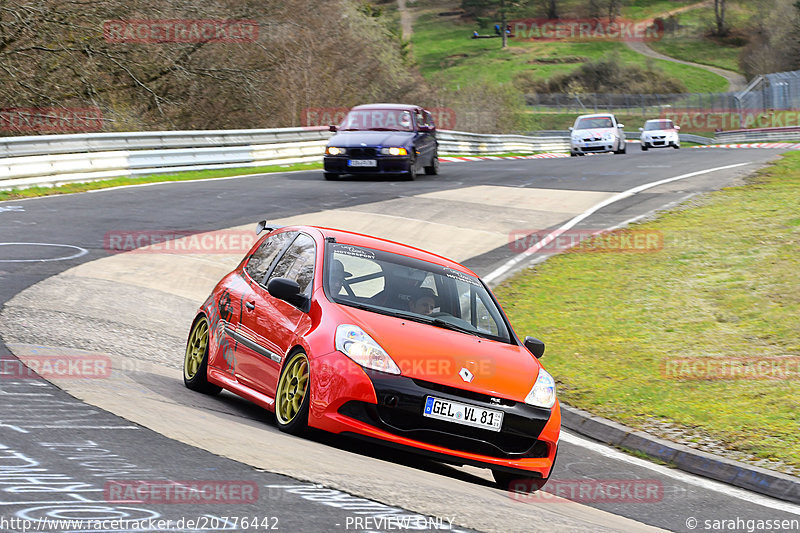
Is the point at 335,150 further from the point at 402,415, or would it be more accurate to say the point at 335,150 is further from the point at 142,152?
the point at 402,415

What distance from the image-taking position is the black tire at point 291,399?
6.57 m

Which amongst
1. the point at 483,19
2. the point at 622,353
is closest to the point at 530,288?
the point at 622,353

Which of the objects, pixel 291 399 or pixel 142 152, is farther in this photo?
pixel 142 152

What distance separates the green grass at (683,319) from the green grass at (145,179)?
10.2 m

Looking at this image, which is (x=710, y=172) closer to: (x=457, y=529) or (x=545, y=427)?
(x=545, y=427)

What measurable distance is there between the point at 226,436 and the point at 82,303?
511 centimetres

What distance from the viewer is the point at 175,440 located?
5.84m

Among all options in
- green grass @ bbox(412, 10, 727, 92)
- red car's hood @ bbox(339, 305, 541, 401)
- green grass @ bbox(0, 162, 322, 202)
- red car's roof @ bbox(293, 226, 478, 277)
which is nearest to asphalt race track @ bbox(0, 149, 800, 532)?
red car's hood @ bbox(339, 305, 541, 401)

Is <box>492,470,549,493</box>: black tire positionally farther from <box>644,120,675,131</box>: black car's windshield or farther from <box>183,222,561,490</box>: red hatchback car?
<box>644,120,675,131</box>: black car's windshield

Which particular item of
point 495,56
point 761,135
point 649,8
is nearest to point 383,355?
point 761,135

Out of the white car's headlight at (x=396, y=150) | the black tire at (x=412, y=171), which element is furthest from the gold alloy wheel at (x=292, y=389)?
the black tire at (x=412, y=171)

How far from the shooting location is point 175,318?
11.2 metres

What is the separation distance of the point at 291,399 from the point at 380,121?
19.5 m

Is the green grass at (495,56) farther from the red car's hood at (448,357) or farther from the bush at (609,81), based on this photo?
the red car's hood at (448,357)
